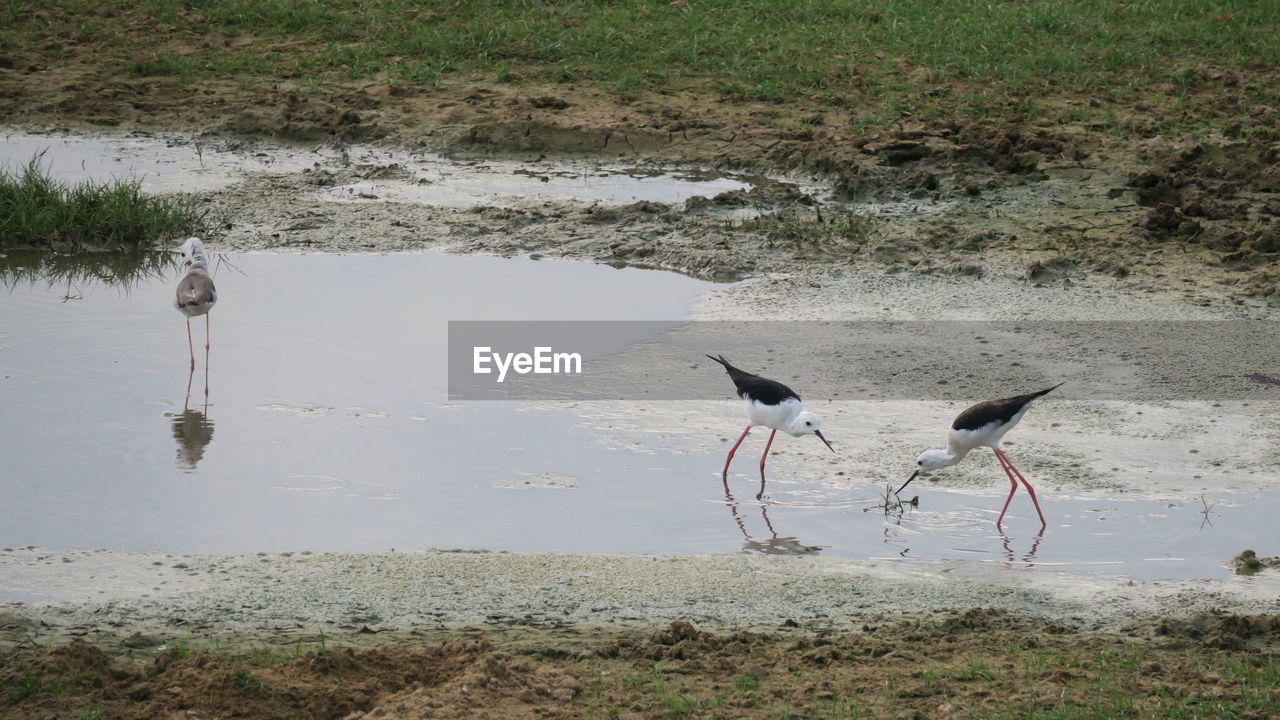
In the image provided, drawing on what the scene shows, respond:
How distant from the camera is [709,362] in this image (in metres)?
8.95

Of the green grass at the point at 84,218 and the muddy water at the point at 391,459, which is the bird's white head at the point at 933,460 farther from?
the green grass at the point at 84,218

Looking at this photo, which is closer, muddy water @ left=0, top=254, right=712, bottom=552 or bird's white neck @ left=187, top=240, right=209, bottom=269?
muddy water @ left=0, top=254, right=712, bottom=552

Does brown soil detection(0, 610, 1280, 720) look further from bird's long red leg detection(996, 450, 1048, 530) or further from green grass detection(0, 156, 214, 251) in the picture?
green grass detection(0, 156, 214, 251)

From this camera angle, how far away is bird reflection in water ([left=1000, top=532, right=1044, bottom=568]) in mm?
6383

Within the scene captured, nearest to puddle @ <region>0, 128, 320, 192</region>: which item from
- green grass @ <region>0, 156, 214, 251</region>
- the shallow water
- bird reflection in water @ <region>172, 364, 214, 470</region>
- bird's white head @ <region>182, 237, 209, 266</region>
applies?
green grass @ <region>0, 156, 214, 251</region>

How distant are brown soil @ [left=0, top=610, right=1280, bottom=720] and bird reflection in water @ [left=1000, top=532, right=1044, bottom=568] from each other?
991mm

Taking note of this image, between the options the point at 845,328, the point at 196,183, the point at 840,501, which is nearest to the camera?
the point at 840,501

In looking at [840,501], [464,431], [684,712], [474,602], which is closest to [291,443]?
[464,431]

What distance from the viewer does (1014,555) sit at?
6484 mm

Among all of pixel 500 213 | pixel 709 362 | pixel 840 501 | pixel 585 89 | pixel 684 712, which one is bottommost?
pixel 684 712

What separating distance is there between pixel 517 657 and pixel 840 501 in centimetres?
244

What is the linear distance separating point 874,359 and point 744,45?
7.64 m

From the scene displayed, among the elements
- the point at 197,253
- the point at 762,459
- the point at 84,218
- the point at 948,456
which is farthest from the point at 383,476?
the point at 84,218

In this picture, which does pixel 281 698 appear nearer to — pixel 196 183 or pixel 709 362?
pixel 709 362
